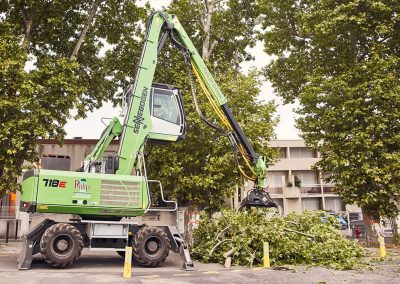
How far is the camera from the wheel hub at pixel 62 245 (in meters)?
11.3

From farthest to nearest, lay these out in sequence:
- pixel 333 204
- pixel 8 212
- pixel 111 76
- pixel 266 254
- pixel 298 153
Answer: pixel 298 153 < pixel 333 204 < pixel 8 212 < pixel 111 76 < pixel 266 254

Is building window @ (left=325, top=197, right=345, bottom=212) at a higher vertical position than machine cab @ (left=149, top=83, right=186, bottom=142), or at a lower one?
lower

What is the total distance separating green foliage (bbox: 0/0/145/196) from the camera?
16.8 m

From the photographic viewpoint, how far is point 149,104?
42.9ft

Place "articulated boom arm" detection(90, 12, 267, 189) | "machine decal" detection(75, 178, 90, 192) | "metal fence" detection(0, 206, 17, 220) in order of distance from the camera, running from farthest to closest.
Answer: "metal fence" detection(0, 206, 17, 220) → "articulated boom arm" detection(90, 12, 267, 189) → "machine decal" detection(75, 178, 90, 192)

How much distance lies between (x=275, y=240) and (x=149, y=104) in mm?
6551

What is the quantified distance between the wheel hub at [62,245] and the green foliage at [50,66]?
6653mm

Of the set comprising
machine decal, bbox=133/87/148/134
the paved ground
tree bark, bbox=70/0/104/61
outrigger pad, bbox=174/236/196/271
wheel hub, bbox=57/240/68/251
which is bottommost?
the paved ground

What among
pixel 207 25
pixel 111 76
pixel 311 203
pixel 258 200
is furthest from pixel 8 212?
pixel 311 203

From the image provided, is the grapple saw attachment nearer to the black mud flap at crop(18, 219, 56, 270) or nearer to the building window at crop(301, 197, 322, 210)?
the black mud flap at crop(18, 219, 56, 270)

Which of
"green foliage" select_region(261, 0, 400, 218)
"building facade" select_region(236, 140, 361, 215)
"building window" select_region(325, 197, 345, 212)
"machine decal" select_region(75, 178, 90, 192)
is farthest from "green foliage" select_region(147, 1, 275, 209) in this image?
"building window" select_region(325, 197, 345, 212)

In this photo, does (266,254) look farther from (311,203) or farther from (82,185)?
(311,203)

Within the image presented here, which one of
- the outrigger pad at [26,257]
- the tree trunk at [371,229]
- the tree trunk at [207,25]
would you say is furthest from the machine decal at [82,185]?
the tree trunk at [371,229]

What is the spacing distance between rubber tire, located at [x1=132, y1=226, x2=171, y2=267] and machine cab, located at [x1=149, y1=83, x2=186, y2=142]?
3.10 m
